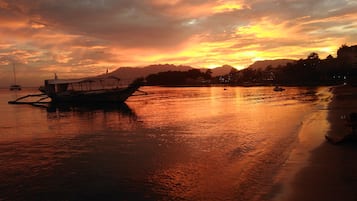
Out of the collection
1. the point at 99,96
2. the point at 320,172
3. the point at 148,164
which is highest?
the point at 99,96

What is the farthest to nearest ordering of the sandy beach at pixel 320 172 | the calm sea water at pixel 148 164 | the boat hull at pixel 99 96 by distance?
the boat hull at pixel 99 96 < the calm sea water at pixel 148 164 < the sandy beach at pixel 320 172

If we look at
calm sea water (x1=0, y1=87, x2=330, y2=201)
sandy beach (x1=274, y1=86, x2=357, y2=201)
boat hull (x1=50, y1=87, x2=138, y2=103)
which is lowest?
calm sea water (x1=0, y1=87, x2=330, y2=201)

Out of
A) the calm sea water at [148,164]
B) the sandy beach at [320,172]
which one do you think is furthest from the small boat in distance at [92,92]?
the sandy beach at [320,172]

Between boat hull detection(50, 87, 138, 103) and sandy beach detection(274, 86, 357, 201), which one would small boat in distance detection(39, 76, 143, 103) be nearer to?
boat hull detection(50, 87, 138, 103)

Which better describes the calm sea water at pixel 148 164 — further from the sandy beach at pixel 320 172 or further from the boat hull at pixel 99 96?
the boat hull at pixel 99 96

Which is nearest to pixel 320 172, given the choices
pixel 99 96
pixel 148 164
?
pixel 148 164

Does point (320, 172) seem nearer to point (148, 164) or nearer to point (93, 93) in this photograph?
point (148, 164)

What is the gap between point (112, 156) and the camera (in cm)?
1717

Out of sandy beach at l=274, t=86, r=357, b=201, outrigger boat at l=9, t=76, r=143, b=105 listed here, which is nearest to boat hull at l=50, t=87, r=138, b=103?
outrigger boat at l=9, t=76, r=143, b=105

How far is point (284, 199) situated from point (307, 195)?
76cm

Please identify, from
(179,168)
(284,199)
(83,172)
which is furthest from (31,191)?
(284,199)

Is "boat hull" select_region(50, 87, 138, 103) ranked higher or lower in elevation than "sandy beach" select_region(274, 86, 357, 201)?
higher

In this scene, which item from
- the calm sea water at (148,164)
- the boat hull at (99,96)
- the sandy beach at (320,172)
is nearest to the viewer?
the sandy beach at (320,172)

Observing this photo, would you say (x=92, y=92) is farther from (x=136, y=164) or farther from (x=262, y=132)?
(x=136, y=164)
